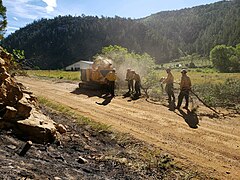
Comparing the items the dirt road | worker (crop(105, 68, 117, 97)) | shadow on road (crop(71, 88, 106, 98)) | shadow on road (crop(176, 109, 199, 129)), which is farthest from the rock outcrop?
worker (crop(105, 68, 117, 97))

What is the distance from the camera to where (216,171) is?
23.2 ft

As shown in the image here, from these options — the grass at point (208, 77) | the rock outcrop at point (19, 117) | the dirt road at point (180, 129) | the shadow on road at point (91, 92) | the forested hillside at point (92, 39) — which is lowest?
the grass at point (208, 77)

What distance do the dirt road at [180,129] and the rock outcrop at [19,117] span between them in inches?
120

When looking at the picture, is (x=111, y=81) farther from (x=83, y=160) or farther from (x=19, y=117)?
(x=83, y=160)

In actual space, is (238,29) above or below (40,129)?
above

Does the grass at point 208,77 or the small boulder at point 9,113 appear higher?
the small boulder at point 9,113

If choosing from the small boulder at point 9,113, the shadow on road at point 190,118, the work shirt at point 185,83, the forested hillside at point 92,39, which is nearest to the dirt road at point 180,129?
the shadow on road at point 190,118

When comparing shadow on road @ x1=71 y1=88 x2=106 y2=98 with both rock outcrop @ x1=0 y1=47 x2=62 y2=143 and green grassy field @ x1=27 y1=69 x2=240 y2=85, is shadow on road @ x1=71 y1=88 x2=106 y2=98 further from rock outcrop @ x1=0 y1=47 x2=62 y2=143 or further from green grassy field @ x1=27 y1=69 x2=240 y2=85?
green grassy field @ x1=27 y1=69 x2=240 y2=85

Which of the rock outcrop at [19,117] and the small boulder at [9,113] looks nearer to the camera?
the rock outcrop at [19,117]

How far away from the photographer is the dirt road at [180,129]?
7680 mm

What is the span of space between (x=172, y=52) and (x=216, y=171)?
5967 inches

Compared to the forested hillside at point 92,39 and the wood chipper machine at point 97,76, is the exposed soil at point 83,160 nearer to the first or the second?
the wood chipper machine at point 97,76

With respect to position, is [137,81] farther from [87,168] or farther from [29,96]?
[87,168]

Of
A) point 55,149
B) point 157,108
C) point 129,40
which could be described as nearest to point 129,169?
point 55,149
